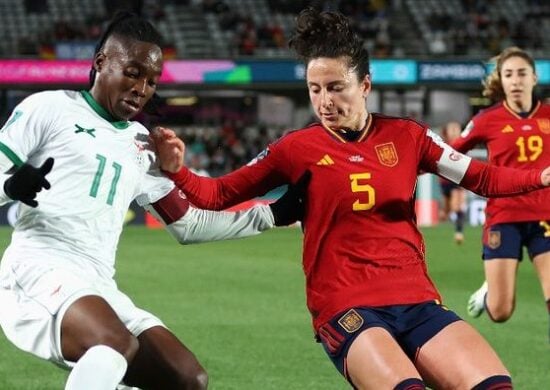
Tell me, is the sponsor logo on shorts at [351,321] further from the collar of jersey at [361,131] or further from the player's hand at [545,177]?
the player's hand at [545,177]

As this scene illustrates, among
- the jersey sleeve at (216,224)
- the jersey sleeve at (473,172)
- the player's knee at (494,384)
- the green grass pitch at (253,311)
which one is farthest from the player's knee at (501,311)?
the player's knee at (494,384)

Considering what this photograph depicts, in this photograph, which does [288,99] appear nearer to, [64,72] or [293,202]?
[64,72]

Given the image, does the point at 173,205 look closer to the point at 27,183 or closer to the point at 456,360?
the point at 27,183

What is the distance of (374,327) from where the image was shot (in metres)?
4.55

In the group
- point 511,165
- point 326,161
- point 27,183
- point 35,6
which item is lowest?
point 35,6

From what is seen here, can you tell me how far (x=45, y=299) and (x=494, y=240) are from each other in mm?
4775

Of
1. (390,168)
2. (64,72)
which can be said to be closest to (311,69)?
(390,168)

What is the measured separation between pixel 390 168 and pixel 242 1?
32990 millimetres

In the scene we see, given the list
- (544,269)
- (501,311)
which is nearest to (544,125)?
(544,269)

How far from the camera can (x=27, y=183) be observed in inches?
173

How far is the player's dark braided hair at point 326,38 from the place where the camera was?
485cm

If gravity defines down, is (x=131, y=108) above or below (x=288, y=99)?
above

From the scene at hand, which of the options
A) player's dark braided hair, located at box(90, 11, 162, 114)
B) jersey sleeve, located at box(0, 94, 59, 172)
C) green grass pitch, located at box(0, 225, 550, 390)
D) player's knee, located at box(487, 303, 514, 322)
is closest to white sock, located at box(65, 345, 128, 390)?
jersey sleeve, located at box(0, 94, 59, 172)

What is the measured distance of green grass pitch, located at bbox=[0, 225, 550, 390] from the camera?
7879 mm
